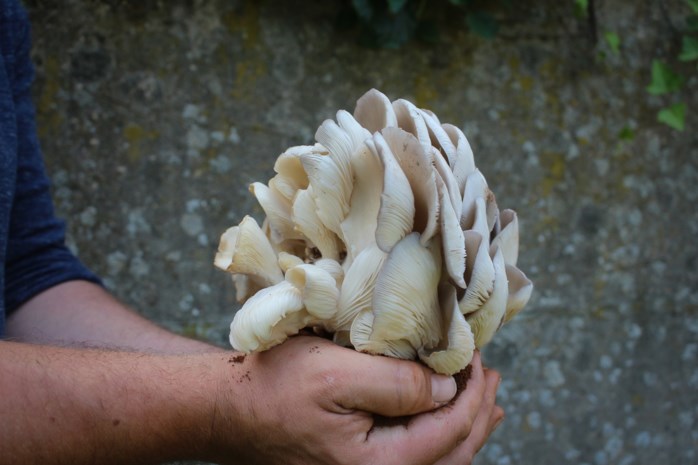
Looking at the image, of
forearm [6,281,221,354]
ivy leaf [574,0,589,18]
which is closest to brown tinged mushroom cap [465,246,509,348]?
forearm [6,281,221,354]

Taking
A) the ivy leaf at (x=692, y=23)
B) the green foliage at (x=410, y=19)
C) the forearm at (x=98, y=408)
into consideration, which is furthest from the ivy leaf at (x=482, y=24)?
the forearm at (x=98, y=408)

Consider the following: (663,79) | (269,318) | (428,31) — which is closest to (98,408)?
(269,318)

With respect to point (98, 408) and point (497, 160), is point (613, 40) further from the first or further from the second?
point (98, 408)

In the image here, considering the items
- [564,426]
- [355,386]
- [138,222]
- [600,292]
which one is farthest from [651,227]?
[355,386]

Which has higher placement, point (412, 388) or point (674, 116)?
point (412, 388)

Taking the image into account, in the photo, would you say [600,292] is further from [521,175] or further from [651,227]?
[521,175]

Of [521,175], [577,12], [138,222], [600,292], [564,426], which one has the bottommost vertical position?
[564,426]

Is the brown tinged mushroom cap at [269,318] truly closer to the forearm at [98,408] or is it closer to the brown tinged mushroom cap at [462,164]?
the forearm at [98,408]
